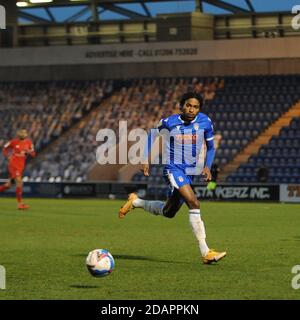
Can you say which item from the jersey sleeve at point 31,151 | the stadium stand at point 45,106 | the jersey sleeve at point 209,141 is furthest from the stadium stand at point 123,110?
the jersey sleeve at point 209,141

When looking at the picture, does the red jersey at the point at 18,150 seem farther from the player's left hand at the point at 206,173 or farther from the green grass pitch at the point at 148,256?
the player's left hand at the point at 206,173

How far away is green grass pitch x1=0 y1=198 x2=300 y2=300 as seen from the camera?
1098 centimetres

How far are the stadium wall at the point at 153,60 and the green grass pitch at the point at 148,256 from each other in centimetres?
1979

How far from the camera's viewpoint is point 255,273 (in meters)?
12.7

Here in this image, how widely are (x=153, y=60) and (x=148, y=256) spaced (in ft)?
111

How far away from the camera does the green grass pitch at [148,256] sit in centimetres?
1098

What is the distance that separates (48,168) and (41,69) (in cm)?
693

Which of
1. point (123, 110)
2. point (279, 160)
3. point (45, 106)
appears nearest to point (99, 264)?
point (279, 160)

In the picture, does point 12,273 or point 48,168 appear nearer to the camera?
point 12,273

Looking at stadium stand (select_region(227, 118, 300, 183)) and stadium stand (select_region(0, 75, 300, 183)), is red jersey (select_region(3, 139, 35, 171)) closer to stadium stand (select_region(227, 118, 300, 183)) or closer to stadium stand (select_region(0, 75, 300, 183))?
stadium stand (select_region(0, 75, 300, 183))

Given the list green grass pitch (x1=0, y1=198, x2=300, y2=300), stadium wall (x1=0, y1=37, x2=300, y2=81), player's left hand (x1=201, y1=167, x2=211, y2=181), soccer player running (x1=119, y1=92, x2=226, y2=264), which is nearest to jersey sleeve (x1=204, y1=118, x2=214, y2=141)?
soccer player running (x1=119, y1=92, x2=226, y2=264)

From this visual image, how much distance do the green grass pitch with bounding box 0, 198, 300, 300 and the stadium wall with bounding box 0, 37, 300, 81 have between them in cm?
1979

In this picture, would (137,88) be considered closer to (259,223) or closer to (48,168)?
(48,168)

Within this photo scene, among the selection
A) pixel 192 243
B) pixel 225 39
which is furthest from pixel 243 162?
pixel 192 243
